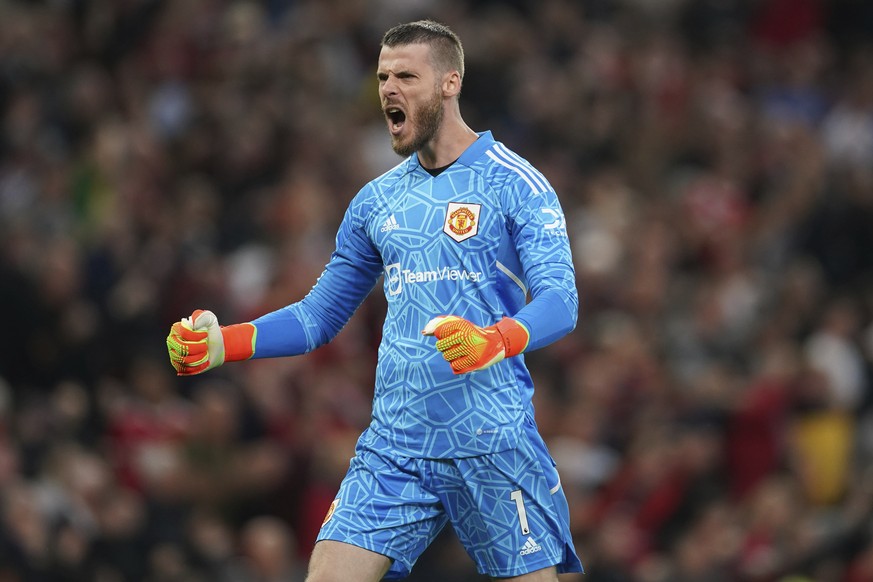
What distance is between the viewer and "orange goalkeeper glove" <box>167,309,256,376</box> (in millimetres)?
5363

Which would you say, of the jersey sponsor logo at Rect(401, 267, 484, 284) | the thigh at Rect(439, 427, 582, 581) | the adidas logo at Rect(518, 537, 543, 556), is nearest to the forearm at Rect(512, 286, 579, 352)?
the jersey sponsor logo at Rect(401, 267, 484, 284)

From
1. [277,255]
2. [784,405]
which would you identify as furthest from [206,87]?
[784,405]

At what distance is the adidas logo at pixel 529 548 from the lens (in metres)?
5.37

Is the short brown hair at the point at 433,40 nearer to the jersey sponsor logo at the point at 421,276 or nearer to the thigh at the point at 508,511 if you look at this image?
the jersey sponsor logo at the point at 421,276

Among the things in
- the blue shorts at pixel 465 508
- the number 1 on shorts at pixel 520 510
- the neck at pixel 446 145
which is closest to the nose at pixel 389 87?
the neck at pixel 446 145

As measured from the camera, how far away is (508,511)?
538 centimetres

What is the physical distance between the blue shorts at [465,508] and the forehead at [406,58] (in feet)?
4.56

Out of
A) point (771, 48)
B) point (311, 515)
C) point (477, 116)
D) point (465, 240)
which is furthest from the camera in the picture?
point (771, 48)

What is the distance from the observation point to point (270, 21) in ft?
49.0

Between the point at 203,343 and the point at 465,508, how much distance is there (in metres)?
1.11

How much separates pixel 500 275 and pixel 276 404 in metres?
6.05

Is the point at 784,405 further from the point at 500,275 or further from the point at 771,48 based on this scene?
the point at 500,275

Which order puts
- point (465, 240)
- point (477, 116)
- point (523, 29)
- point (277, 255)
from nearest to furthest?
point (465, 240) → point (277, 255) → point (477, 116) → point (523, 29)

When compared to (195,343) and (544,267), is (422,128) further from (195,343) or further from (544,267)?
(195,343)
